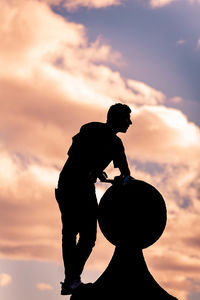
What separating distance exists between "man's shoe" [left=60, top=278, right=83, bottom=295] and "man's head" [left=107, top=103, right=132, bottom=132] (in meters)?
2.81

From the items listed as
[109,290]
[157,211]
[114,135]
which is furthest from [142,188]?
[109,290]

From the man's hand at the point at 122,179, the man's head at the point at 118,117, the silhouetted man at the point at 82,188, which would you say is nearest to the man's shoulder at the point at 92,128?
the silhouetted man at the point at 82,188

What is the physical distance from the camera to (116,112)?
9141 mm

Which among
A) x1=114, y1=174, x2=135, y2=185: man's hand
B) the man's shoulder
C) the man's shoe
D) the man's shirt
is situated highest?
the man's shoulder

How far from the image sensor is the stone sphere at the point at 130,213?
8.97m

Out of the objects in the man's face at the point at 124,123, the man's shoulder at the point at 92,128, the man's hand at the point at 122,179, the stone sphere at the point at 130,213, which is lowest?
the stone sphere at the point at 130,213

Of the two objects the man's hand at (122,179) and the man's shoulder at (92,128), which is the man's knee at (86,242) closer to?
the man's hand at (122,179)

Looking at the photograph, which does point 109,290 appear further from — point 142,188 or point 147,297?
point 142,188

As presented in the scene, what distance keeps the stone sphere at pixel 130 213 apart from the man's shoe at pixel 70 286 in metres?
0.99

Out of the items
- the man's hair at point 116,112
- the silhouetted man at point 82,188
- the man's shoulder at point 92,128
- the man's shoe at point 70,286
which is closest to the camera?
the man's shoe at point 70,286

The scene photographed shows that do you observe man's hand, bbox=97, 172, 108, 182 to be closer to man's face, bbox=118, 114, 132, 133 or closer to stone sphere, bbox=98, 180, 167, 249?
stone sphere, bbox=98, 180, 167, 249

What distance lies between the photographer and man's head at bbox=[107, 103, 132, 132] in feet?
30.0

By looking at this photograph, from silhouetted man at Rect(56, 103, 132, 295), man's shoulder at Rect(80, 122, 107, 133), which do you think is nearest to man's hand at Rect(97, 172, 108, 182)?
silhouetted man at Rect(56, 103, 132, 295)

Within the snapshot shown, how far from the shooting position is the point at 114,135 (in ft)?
29.7
